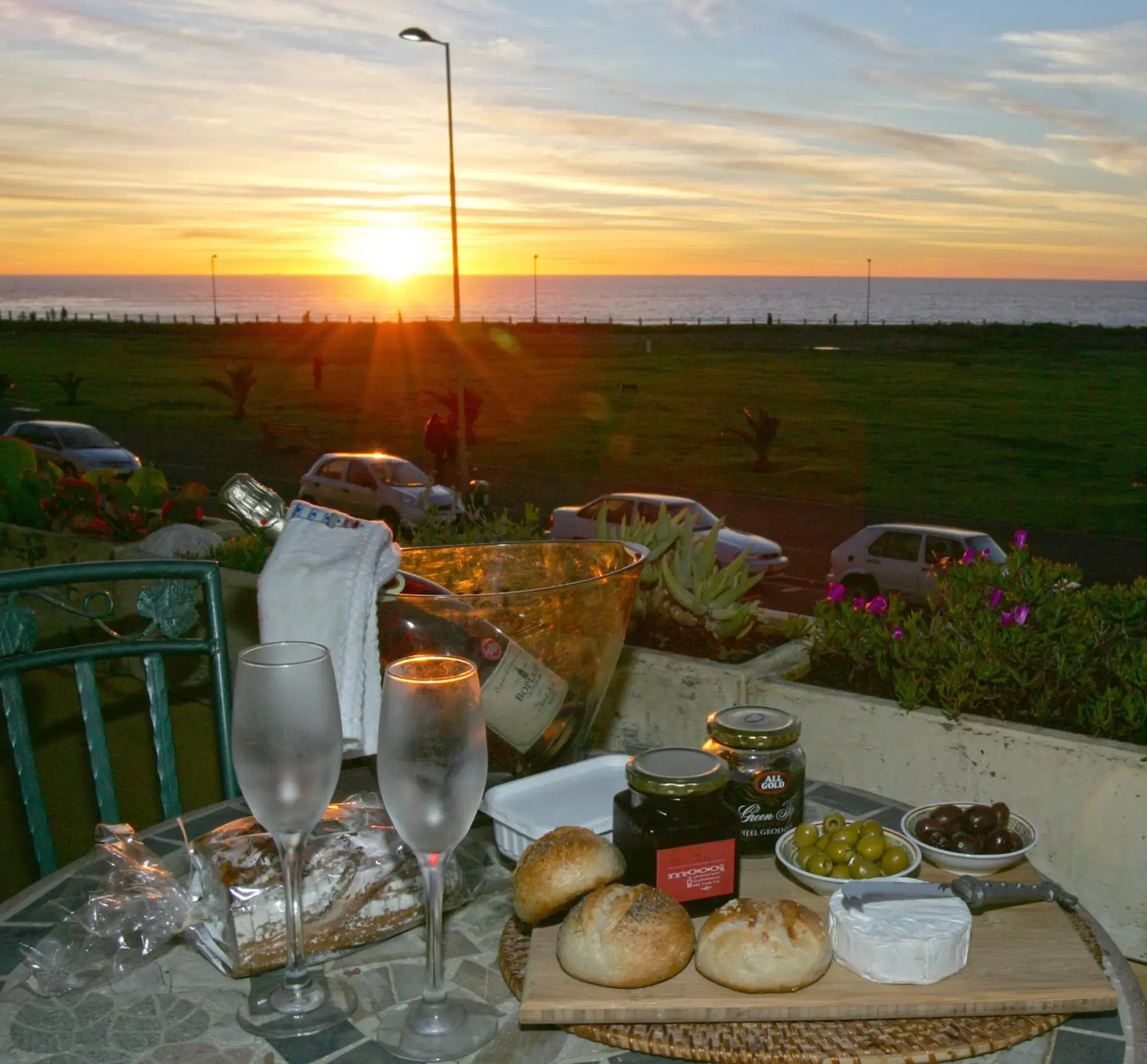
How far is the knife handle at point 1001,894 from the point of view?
135 cm

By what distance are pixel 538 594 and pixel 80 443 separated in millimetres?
22968

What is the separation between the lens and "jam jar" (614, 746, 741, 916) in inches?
51.1

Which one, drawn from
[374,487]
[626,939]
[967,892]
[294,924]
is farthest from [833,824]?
[374,487]

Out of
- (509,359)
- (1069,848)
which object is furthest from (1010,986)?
(509,359)

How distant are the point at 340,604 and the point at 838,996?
759 mm

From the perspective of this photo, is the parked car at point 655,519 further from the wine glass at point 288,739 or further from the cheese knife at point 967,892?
the wine glass at point 288,739

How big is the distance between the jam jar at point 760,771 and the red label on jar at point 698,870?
153 mm

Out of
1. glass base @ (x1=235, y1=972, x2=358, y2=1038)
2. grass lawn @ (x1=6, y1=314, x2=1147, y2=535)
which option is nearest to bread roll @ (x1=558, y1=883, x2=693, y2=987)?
glass base @ (x1=235, y1=972, x2=358, y2=1038)

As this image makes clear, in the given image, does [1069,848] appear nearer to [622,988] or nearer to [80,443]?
[622,988]

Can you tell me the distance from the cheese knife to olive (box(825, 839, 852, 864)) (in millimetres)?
40

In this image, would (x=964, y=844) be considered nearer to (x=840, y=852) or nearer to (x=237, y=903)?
(x=840, y=852)

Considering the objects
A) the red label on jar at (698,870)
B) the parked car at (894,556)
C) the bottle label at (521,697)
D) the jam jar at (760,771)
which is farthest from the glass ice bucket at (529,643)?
the parked car at (894,556)

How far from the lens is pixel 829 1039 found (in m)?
1.19

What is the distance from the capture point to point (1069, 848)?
10.1 feet
